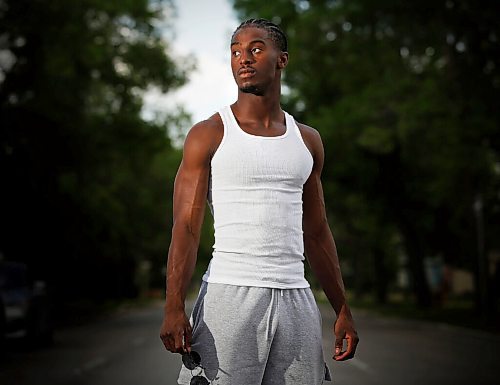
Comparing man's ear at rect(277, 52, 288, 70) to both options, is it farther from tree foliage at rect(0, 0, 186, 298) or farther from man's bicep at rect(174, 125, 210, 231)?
tree foliage at rect(0, 0, 186, 298)

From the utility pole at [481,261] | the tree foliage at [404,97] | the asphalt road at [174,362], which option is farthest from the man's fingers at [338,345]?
the utility pole at [481,261]

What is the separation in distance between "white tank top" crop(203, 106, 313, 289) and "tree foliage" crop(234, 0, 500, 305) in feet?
64.1

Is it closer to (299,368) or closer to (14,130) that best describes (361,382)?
(299,368)

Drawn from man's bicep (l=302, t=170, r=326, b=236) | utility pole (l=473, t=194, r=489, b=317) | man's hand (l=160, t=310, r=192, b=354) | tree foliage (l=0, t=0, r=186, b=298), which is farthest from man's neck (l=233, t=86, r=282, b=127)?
utility pole (l=473, t=194, r=489, b=317)

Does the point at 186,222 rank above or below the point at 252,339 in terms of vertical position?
above

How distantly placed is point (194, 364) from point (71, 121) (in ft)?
99.9

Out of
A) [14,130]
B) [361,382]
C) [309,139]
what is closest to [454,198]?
[14,130]

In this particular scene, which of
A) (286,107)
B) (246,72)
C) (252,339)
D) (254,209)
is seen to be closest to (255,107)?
(246,72)

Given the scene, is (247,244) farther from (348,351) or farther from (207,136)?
(348,351)

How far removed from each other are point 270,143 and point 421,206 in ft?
A: 146

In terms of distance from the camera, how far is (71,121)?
32750 mm

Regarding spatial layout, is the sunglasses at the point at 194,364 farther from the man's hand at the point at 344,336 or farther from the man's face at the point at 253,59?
the man's face at the point at 253,59

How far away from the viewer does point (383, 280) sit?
63781mm

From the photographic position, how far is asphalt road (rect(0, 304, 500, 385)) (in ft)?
42.1
